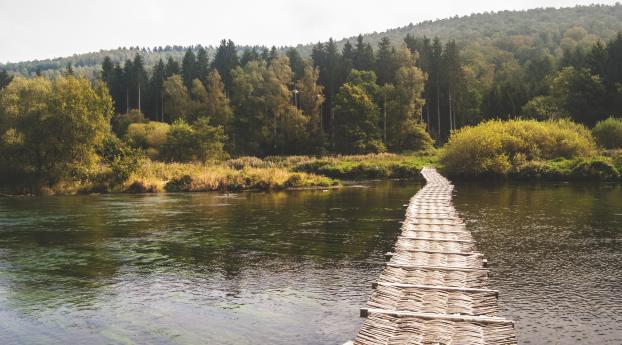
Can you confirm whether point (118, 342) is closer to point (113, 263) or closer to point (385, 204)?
point (113, 263)

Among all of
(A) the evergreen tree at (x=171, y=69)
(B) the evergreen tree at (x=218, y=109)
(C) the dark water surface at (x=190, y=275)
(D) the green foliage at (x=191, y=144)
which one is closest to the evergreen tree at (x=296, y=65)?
(B) the evergreen tree at (x=218, y=109)

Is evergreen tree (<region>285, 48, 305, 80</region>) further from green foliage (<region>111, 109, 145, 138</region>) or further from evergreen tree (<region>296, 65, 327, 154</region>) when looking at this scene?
green foliage (<region>111, 109, 145, 138</region>)

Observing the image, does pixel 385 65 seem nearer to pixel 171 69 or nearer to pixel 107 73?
pixel 171 69

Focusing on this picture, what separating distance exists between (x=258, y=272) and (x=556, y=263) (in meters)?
8.06

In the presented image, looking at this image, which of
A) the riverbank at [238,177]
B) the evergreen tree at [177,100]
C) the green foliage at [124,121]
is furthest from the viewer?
the evergreen tree at [177,100]

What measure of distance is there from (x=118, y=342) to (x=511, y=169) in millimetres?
47338

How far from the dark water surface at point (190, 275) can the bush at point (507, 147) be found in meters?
26.4

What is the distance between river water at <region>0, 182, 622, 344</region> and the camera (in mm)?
9984

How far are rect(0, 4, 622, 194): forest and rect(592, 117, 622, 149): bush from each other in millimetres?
Result: 504

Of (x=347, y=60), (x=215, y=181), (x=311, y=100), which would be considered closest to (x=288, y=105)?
(x=311, y=100)

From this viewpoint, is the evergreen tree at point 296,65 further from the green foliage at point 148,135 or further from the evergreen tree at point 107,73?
the evergreen tree at point 107,73

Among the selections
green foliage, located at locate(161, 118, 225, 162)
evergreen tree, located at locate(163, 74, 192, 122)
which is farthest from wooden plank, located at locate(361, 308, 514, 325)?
evergreen tree, located at locate(163, 74, 192, 122)

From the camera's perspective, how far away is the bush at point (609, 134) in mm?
63938

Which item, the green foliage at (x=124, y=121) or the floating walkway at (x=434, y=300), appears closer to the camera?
the floating walkway at (x=434, y=300)
